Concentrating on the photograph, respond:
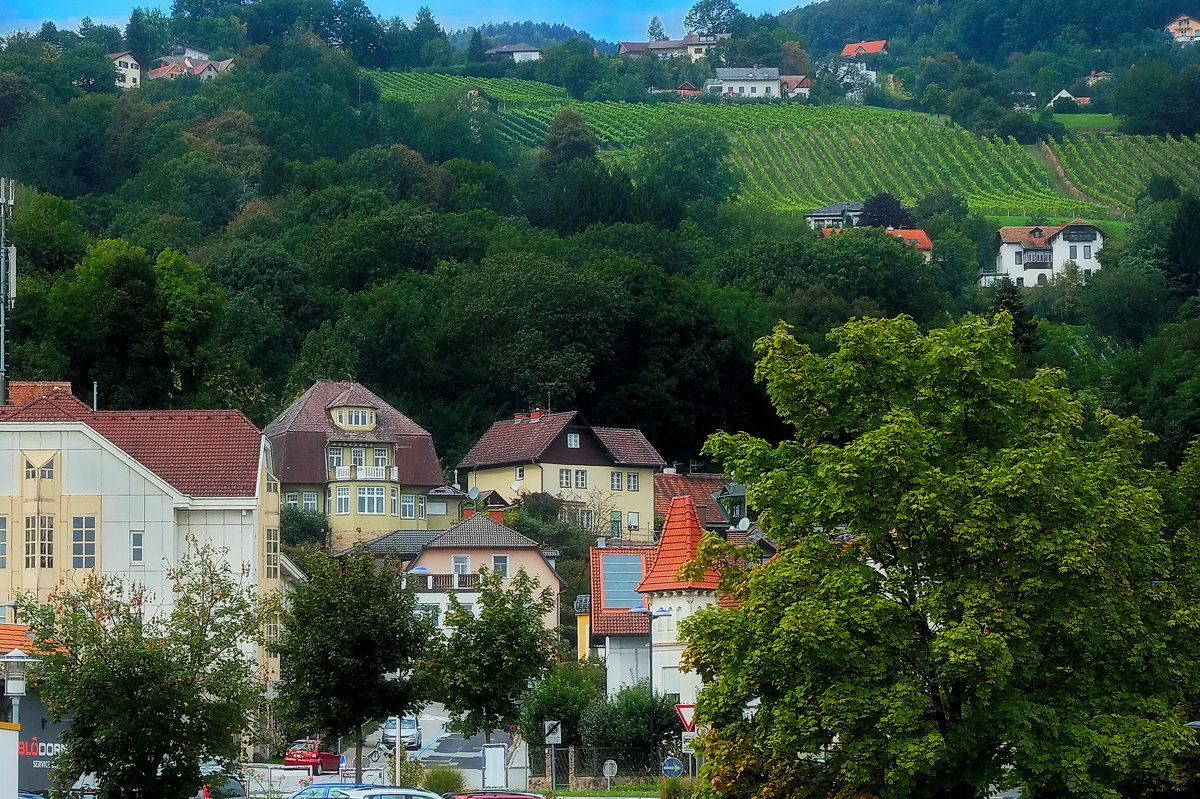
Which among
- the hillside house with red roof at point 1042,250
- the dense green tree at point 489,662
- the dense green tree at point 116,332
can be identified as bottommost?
the dense green tree at point 489,662

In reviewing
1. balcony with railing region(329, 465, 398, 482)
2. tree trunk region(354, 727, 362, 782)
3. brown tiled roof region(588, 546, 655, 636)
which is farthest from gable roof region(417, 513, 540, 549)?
tree trunk region(354, 727, 362, 782)

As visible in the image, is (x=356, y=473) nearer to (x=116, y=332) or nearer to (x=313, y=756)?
(x=116, y=332)

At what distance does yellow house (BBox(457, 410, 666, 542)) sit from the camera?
102 metres

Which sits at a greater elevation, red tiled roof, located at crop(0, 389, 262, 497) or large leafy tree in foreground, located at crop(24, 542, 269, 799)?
red tiled roof, located at crop(0, 389, 262, 497)

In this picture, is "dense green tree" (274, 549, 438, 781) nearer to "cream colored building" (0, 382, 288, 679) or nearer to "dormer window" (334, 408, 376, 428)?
"cream colored building" (0, 382, 288, 679)

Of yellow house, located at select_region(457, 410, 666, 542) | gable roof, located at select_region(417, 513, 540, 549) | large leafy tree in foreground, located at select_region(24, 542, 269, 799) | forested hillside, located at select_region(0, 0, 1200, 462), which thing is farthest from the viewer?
forested hillside, located at select_region(0, 0, 1200, 462)

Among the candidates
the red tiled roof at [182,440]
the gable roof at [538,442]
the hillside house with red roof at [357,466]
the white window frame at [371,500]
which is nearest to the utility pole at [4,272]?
the red tiled roof at [182,440]

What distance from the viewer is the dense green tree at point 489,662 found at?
164 feet

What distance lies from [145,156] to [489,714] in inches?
5453

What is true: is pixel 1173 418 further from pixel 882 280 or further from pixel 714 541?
pixel 714 541

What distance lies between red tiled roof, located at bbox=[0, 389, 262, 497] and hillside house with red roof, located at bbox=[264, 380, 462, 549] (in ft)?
85.9

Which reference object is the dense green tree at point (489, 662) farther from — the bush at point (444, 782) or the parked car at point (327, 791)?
the parked car at point (327, 791)

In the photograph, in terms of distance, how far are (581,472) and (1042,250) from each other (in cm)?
9066

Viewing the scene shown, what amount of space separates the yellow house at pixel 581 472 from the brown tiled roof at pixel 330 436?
3679 millimetres
